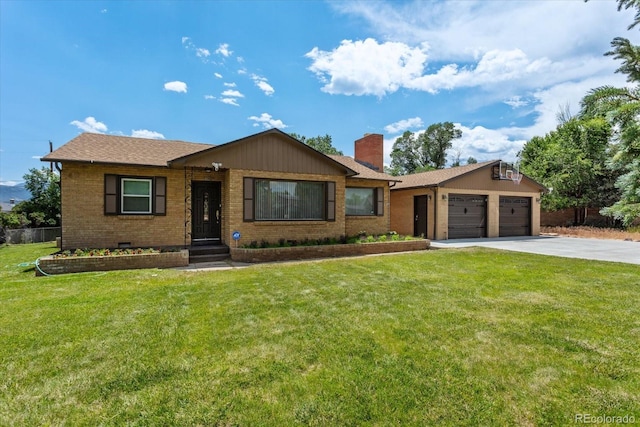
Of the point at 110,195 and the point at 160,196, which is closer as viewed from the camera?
the point at 110,195

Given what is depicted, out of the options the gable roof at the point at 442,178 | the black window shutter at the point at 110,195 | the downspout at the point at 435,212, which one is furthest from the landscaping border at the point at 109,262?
the gable roof at the point at 442,178

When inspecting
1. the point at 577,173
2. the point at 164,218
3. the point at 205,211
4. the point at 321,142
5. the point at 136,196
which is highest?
the point at 321,142

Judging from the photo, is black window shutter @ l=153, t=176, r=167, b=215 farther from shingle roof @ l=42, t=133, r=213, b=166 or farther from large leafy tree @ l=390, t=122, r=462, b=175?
large leafy tree @ l=390, t=122, r=462, b=175

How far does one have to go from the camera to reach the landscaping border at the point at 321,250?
9.30 metres

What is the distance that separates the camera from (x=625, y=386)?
268 centimetres

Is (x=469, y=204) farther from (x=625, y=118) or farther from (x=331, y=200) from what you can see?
(x=625, y=118)

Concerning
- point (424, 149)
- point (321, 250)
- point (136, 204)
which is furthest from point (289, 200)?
point (424, 149)

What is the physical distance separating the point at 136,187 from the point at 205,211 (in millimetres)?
2246

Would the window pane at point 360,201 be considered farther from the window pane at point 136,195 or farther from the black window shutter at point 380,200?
the window pane at point 136,195

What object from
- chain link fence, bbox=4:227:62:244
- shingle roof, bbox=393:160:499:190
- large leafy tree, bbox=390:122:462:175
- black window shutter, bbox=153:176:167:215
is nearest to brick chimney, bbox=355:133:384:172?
shingle roof, bbox=393:160:499:190

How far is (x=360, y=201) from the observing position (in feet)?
45.9

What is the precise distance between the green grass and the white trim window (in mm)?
4040

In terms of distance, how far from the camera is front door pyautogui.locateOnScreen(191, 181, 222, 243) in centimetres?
1062

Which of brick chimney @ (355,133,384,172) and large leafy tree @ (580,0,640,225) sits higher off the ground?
brick chimney @ (355,133,384,172)
